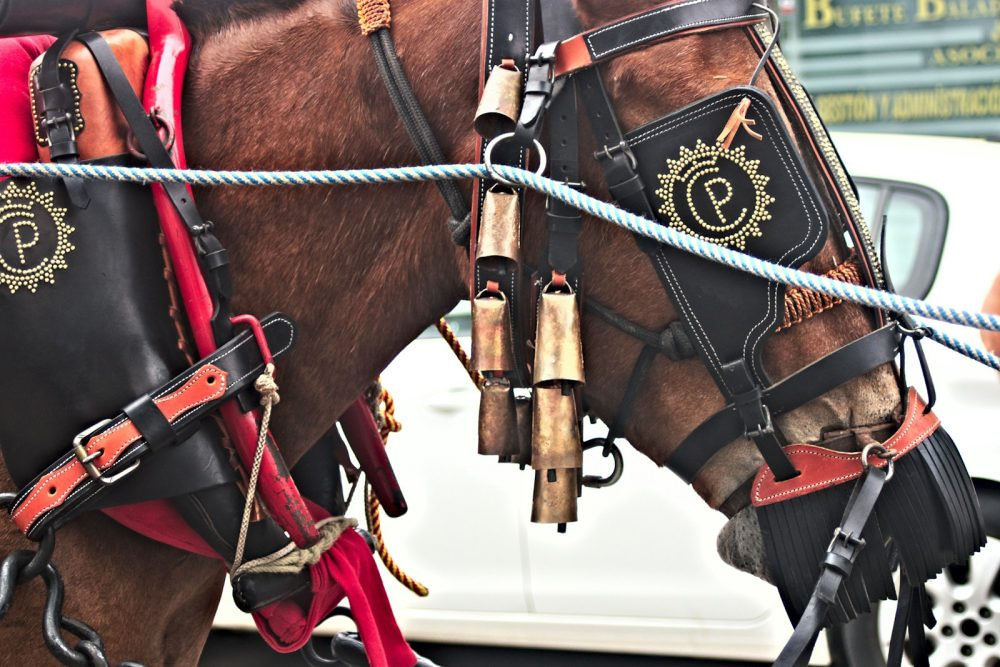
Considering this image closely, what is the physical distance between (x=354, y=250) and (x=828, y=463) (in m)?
0.72

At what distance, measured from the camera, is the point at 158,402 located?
1469mm

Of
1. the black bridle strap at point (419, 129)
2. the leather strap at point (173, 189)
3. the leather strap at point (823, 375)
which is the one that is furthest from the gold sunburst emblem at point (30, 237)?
Answer: the leather strap at point (823, 375)

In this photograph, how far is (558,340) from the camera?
1.44 m

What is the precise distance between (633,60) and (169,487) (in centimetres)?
85

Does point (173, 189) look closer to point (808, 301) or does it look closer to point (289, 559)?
point (289, 559)

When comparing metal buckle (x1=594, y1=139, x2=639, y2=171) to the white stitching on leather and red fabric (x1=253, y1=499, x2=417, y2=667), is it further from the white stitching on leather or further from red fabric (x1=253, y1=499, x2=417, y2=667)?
red fabric (x1=253, y1=499, x2=417, y2=667)

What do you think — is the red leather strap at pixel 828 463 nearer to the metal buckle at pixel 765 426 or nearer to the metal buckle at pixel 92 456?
the metal buckle at pixel 765 426

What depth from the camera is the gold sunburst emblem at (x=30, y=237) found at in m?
1.47

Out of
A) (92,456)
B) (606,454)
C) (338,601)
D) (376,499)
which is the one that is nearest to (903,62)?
(376,499)

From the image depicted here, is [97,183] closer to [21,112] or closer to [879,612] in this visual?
[21,112]

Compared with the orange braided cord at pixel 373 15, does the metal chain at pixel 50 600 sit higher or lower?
lower

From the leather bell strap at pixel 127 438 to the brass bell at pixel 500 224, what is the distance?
389 millimetres

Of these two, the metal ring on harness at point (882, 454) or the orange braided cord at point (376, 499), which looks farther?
the orange braided cord at point (376, 499)

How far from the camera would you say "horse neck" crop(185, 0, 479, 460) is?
4.97ft
